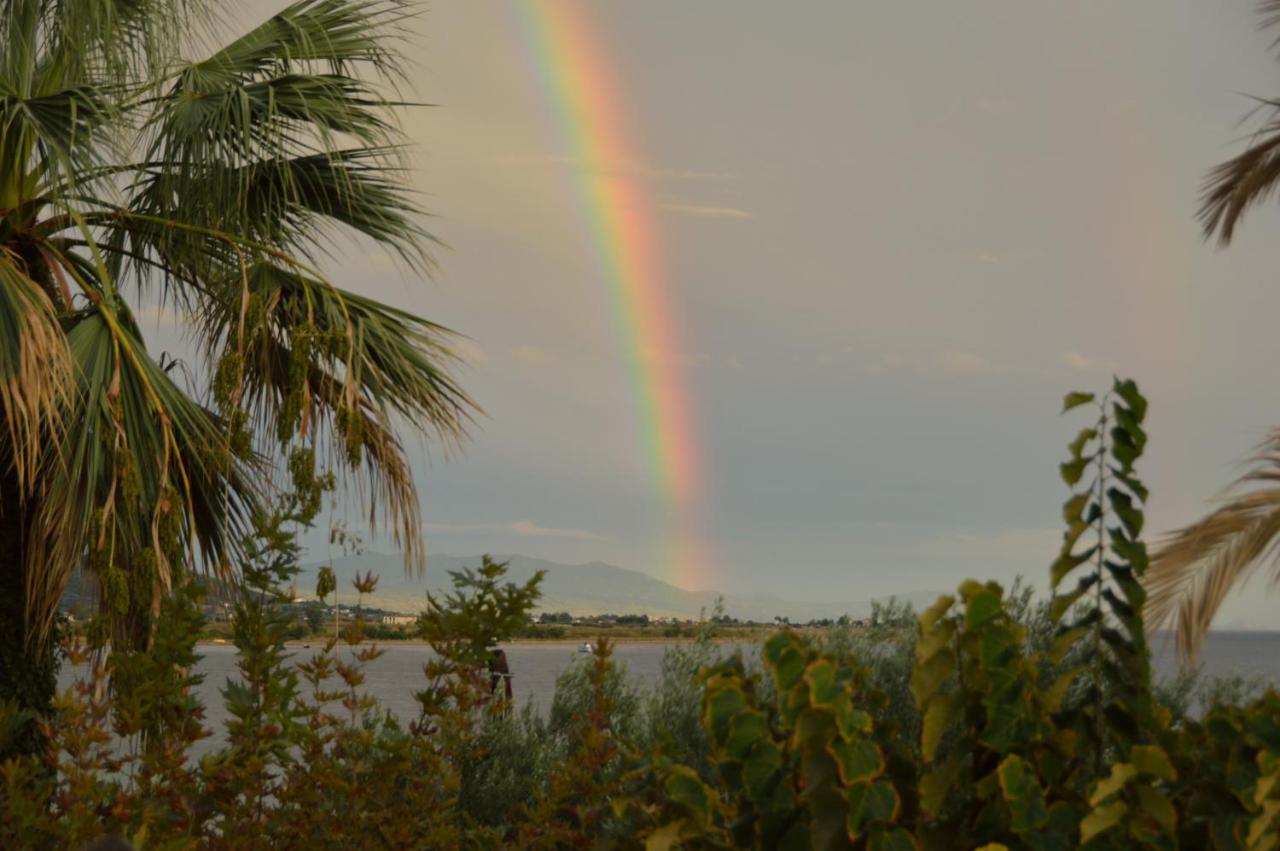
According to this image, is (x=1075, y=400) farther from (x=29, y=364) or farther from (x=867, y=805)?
(x=29, y=364)

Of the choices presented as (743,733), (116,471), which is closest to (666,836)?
(743,733)

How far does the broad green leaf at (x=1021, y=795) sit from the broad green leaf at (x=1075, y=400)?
1.89 ft

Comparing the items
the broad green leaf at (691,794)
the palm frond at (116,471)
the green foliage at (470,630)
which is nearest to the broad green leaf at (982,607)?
the broad green leaf at (691,794)

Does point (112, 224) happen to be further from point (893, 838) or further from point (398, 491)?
point (893, 838)

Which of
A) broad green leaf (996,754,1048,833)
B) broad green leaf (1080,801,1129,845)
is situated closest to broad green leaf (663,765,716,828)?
broad green leaf (996,754,1048,833)

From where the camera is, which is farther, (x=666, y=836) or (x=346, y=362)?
(x=346, y=362)

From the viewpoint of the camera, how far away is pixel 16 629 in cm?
826

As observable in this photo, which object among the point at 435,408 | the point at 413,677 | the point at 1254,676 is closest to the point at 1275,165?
the point at 1254,676

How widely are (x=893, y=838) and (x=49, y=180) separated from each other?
8.50 meters

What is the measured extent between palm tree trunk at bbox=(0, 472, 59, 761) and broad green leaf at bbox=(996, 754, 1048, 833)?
24.9 ft

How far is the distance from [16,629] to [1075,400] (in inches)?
309

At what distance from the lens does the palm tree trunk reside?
816 cm

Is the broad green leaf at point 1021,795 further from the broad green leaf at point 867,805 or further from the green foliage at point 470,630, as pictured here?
the green foliage at point 470,630

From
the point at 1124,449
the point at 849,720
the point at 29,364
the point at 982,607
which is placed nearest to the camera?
the point at 849,720
